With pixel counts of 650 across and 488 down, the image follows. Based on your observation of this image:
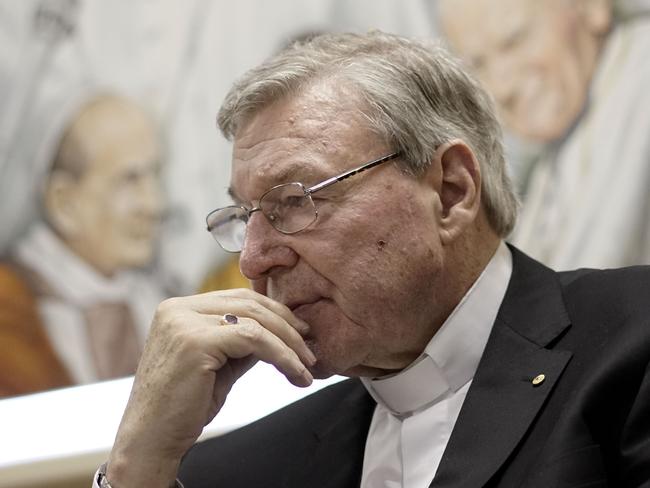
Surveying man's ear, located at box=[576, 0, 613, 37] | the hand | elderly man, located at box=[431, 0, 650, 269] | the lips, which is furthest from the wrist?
man's ear, located at box=[576, 0, 613, 37]

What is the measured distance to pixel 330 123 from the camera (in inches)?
90.9

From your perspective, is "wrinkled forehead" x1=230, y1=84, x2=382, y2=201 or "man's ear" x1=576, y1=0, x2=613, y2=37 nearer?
"wrinkled forehead" x1=230, y1=84, x2=382, y2=201

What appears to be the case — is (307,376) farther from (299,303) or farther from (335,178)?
(335,178)

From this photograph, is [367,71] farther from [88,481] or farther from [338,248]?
[88,481]

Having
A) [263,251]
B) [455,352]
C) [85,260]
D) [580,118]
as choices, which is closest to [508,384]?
[455,352]

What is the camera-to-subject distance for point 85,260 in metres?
3.98

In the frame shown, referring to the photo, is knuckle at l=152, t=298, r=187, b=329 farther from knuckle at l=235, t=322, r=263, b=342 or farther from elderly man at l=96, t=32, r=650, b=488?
knuckle at l=235, t=322, r=263, b=342

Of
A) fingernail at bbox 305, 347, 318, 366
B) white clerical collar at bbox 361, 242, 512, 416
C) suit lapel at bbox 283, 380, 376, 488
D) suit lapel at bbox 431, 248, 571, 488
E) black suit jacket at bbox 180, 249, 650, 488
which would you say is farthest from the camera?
suit lapel at bbox 283, 380, 376, 488

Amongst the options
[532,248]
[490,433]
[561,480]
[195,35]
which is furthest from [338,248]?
[195,35]

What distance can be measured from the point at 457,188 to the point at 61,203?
6.58ft

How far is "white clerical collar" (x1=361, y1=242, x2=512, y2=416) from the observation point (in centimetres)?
236

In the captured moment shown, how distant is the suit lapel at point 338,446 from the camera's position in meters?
2.52

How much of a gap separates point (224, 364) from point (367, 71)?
66 centimetres

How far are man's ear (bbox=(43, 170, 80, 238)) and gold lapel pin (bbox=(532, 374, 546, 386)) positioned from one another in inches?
87.1
